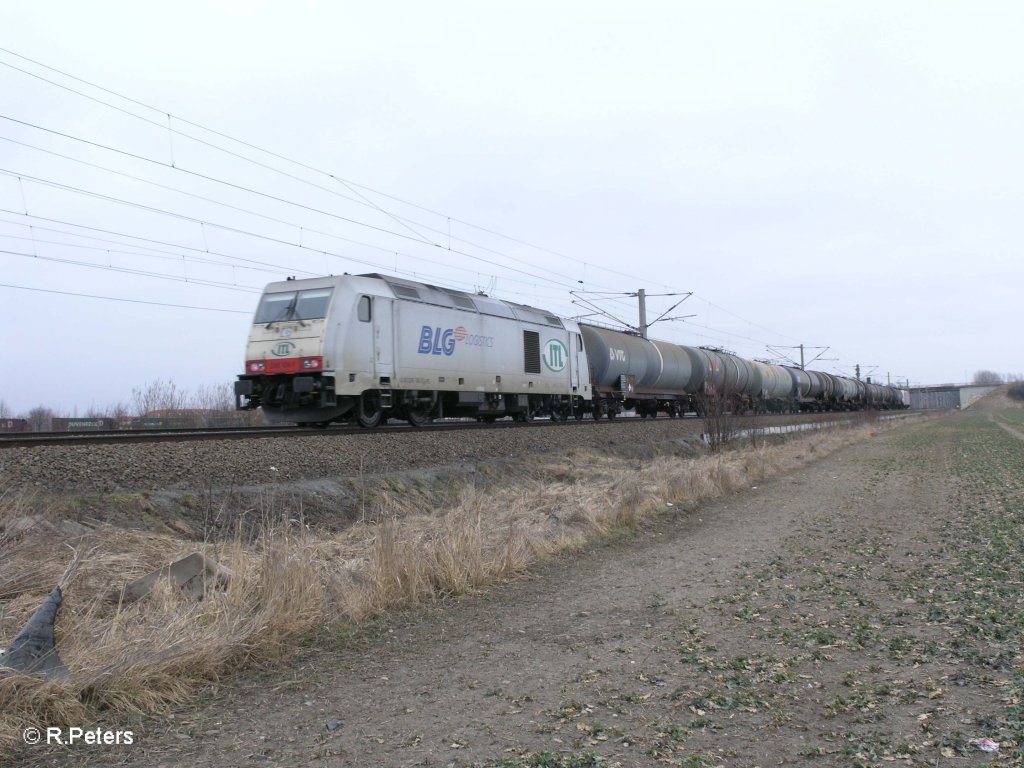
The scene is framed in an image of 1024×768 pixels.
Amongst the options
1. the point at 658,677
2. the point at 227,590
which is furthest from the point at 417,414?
the point at 658,677

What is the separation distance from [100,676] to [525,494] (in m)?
9.17

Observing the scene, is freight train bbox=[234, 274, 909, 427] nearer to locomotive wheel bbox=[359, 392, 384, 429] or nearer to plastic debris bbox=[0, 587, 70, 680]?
locomotive wheel bbox=[359, 392, 384, 429]

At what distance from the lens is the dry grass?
160 inches

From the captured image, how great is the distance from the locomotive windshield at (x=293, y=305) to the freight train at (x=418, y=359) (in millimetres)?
29

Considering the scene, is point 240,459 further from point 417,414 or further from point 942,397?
point 942,397

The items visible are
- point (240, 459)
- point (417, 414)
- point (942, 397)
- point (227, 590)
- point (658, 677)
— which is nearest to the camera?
point (658, 677)

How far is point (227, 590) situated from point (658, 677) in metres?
3.01

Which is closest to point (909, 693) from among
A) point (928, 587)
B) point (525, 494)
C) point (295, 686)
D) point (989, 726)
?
point (989, 726)

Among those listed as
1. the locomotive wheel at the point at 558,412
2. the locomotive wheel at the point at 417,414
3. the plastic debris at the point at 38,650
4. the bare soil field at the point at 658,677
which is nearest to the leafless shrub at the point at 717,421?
the locomotive wheel at the point at 558,412

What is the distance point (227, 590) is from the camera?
5.39 metres

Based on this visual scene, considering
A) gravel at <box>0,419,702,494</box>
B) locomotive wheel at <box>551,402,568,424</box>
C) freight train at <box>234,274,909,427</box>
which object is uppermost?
freight train at <box>234,274,909,427</box>

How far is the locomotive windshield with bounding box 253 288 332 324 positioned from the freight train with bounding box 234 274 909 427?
0.09ft

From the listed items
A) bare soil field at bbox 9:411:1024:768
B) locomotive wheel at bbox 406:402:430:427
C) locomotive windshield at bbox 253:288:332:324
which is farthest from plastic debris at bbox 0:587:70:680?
locomotive wheel at bbox 406:402:430:427

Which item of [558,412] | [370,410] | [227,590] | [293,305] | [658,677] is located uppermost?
[293,305]
